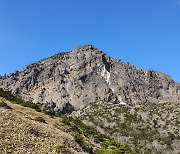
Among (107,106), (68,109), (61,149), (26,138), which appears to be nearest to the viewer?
(61,149)

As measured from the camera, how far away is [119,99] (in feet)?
625

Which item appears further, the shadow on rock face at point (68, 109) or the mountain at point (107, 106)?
the shadow on rock face at point (68, 109)

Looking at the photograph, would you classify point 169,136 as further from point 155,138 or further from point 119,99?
point 119,99

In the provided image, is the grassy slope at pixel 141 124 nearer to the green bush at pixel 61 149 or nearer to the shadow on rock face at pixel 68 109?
the shadow on rock face at pixel 68 109

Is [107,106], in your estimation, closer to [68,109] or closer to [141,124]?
[68,109]

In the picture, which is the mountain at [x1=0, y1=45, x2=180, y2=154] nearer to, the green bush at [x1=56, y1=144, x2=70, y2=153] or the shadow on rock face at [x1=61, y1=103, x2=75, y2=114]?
the shadow on rock face at [x1=61, y1=103, x2=75, y2=114]

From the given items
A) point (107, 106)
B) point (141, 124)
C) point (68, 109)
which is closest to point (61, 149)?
point (141, 124)

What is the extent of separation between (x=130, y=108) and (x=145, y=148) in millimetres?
45428

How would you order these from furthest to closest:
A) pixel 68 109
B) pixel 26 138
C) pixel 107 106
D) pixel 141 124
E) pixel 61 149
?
pixel 107 106 → pixel 68 109 → pixel 141 124 → pixel 26 138 → pixel 61 149

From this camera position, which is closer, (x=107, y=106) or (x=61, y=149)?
(x=61, y=149)

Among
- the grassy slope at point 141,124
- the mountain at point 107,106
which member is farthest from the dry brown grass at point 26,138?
the grassy slope at point 141,124

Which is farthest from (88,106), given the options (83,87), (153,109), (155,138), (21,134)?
(21,134)

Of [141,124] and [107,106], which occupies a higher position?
[107,106]

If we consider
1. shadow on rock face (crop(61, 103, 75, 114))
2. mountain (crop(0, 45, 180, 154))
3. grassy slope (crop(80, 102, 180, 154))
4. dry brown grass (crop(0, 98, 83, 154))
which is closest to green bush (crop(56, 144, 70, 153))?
dry brown grass (crop(0, 98, 83, 154))
